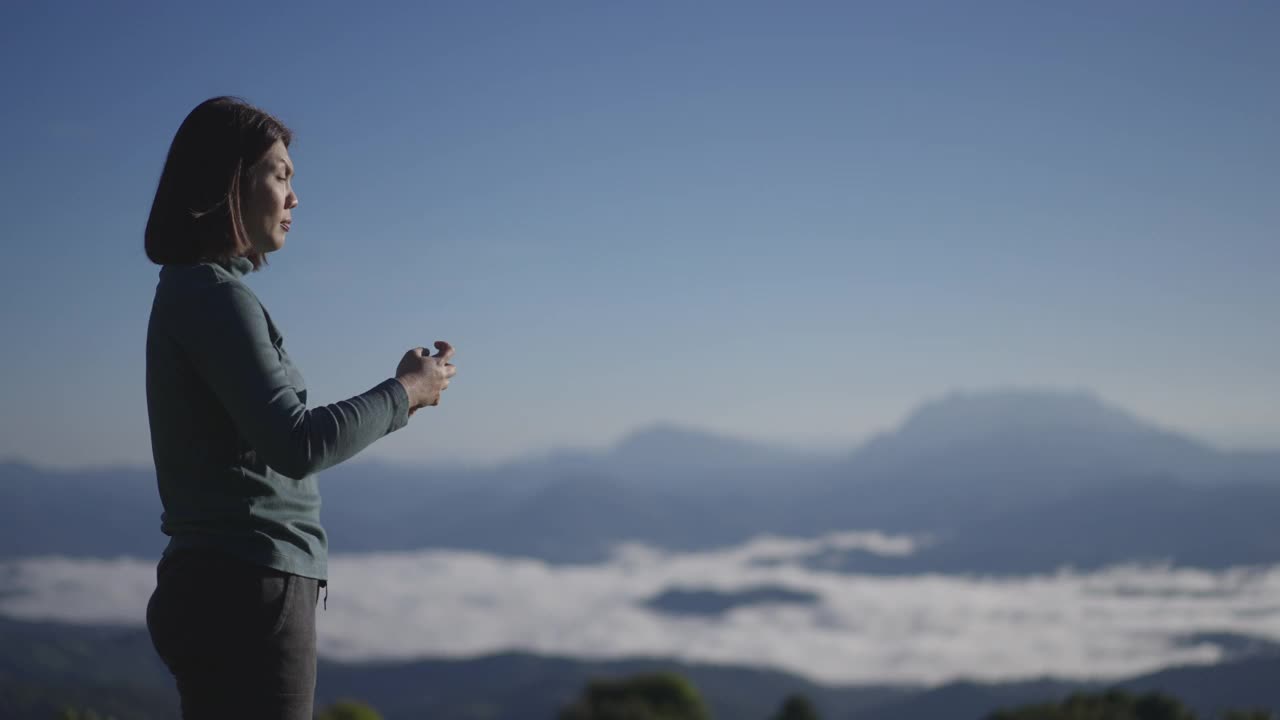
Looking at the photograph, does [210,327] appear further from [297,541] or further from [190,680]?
[190,680]

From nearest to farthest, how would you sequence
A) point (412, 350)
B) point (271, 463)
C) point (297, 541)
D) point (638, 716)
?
point (271, 463)
point (297, 541)
point (412, 350)
point (638, 716)

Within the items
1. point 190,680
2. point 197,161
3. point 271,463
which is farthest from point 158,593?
point 197,161

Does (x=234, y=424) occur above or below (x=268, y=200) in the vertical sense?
below

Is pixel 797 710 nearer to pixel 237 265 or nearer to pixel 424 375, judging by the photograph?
pixel 424 375

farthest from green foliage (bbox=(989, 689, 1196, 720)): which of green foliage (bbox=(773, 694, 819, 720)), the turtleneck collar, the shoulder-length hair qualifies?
the shoulder-length hair

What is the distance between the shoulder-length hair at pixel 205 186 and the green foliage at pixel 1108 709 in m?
40.6

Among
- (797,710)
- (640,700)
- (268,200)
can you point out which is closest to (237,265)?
(268,200)

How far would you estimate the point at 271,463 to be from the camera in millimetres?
2730

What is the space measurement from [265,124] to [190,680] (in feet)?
5.15

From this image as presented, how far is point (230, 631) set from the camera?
2.82m

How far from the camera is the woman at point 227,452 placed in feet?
9.05

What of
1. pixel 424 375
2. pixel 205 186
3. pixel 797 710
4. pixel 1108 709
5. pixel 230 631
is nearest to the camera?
pixel 230 631

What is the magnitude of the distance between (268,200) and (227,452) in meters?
0.75

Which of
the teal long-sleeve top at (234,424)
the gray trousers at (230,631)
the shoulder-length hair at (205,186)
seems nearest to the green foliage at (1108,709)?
the gray trousers at (230,631)
